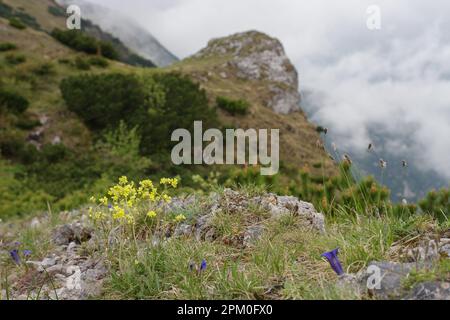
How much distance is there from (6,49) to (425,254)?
1030 inches

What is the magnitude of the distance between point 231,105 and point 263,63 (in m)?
10.9

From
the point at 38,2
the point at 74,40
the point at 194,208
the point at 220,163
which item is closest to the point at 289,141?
the point at 220,163

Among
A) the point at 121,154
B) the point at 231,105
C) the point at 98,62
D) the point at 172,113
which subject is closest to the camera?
the point at 121,154

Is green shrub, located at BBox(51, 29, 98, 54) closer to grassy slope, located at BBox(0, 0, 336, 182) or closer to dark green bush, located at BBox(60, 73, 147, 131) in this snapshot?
grassy slope, located at BBox(0, 0, 336, 182)

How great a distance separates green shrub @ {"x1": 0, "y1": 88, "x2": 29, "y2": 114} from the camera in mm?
17953

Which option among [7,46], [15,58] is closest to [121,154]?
[15,58]

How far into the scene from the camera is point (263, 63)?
1308 inches

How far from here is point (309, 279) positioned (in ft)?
9.64

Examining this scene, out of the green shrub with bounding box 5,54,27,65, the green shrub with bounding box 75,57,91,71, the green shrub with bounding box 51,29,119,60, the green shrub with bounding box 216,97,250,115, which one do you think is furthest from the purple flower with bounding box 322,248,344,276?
the green shrub with bounding box 51,29,119,60

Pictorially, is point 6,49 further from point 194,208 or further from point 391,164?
point 391,164

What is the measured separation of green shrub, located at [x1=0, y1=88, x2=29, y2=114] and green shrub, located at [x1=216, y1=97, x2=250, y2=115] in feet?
32.1

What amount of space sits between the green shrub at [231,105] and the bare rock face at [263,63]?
6.11 metres

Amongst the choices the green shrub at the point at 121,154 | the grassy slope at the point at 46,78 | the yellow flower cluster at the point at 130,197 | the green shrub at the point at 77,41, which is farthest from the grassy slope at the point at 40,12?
the yellow flower cluster at the point at 130,197

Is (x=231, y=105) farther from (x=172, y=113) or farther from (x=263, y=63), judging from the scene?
(x=263, y=63)
